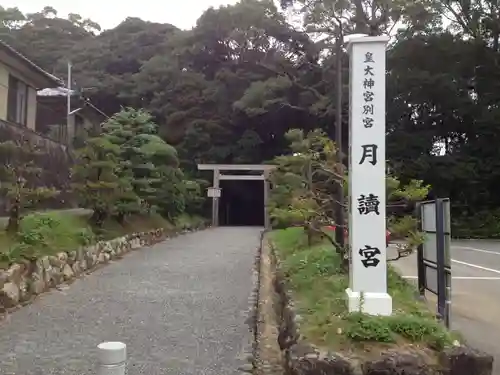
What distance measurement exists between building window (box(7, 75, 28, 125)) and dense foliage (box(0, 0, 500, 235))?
12.8 meters

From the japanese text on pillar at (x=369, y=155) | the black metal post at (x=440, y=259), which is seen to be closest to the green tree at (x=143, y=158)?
the black metal post at (x=440, y=259)

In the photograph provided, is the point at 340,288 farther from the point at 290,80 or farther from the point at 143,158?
the point at 290,80

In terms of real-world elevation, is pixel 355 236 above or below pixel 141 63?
below

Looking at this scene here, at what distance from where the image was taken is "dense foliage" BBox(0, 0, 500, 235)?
1042 inches

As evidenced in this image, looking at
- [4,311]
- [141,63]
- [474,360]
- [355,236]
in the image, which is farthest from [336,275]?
[141,63]

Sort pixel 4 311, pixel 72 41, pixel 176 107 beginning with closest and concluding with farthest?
pixel 4 311, pixel 176 107, pixel 72 41

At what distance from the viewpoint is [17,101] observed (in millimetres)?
15523

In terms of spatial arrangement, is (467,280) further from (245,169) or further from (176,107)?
(176,107)

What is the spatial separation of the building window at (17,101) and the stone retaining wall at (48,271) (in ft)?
19.1

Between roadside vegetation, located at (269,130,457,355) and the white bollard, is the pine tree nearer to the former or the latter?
roadside vegetation, located at (269,130,457,355)

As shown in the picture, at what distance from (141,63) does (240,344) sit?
104ft

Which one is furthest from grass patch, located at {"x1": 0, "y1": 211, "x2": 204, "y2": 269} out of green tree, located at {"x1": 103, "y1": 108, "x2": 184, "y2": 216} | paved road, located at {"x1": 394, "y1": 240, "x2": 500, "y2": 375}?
paved road, located at {"x1": 394, "y1": 240, "x2": 500, "y2": 375}

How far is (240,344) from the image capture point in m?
5.21

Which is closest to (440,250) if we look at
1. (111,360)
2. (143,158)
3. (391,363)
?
(391,363)
